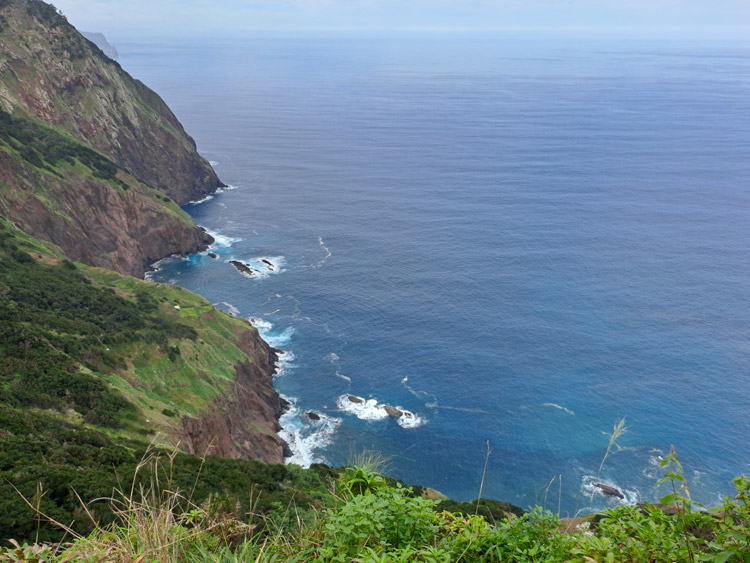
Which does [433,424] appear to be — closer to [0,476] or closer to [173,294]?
[173,294]

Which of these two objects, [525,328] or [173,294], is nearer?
[173,294]

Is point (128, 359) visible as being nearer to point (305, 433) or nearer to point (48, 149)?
point (305, 433)

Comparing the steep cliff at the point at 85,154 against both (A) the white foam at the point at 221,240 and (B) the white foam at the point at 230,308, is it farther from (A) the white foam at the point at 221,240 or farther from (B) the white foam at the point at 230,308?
(B) the white foam at the point at 230,308

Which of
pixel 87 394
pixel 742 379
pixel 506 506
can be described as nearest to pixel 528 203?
pixel 742 379

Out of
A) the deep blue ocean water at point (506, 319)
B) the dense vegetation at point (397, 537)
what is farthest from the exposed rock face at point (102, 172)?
the dense vegetation at point (397, 537)

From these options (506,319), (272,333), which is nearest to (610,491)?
(506,319)

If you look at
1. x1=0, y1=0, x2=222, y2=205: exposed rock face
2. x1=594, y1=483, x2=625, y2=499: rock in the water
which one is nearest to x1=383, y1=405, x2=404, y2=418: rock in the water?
x1=594, y1=483, x2=625, y2=499: rock in the water

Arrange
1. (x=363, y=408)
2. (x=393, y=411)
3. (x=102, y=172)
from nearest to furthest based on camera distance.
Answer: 1. (x=393, y=411)
2. (x=363, y=408)
3. (x=102, y=172)
